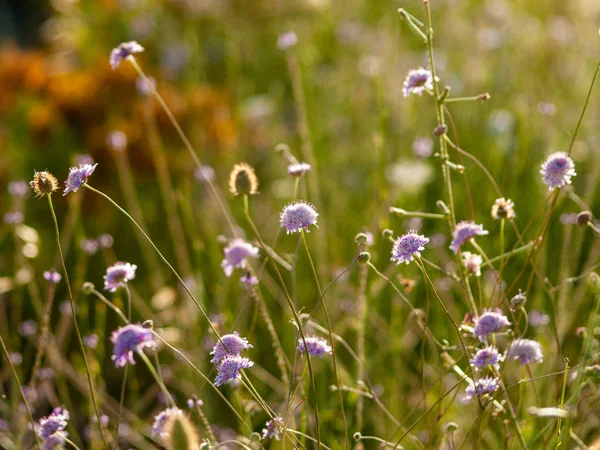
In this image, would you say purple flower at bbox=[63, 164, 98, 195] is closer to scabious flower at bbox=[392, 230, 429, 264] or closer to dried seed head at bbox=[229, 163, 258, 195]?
dried seed head at bbox=[229, 163, 258, 195]

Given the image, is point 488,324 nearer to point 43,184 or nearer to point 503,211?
point 503,211

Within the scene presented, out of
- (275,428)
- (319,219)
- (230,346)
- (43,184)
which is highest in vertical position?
(43,184)

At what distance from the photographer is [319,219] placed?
192cm

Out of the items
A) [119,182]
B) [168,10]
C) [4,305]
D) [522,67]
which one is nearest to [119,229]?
[119,182]

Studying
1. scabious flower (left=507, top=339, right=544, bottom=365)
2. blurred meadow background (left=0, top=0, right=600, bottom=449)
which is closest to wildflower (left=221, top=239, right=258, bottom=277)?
blurred meadow background (left=0, top=0, right=600, bottom=449)

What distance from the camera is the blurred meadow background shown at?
1.46 metres

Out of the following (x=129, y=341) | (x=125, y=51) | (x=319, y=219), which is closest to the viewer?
(x=129, y=341)

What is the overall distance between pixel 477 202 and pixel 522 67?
4.47 ft

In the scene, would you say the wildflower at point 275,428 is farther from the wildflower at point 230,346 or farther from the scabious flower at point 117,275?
the scabious flower at point 117,275

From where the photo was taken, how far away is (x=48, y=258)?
2631 millimetres

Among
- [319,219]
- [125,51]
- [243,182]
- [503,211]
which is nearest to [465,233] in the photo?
[503,211]

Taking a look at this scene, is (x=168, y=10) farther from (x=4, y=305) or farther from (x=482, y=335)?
(x=482, y=335)

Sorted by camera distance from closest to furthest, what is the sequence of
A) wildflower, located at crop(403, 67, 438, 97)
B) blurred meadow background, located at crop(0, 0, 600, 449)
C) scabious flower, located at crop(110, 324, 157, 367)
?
scabious flower, located at crop(110, 324, 157, 367)
wildflower, located at crop(403, 67, 438, 97)
blurred meadow background, located at crop(0, 0, 600, 449)

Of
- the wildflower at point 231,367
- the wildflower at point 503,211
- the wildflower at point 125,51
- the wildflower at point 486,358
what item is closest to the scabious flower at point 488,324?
the wildflower at point 486,358
